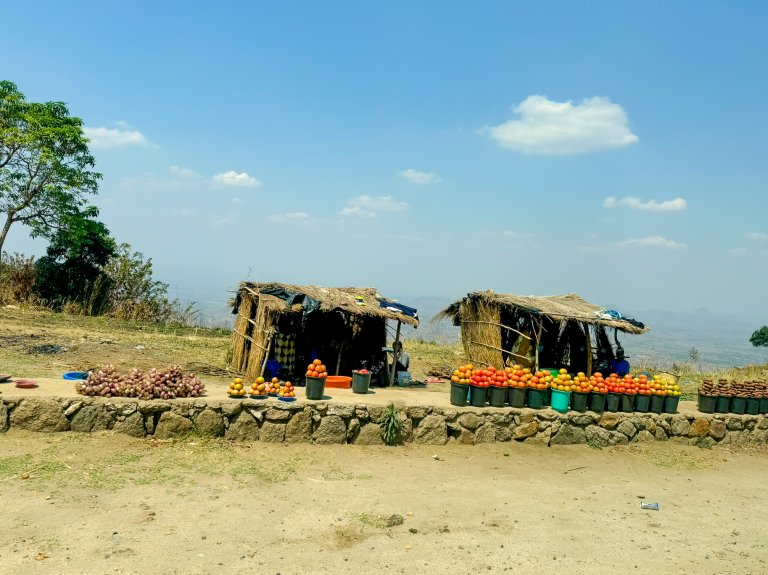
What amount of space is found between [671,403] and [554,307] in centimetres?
393

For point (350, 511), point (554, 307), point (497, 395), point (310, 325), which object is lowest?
point (350, 511)

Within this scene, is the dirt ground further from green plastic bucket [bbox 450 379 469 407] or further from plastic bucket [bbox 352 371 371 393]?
plastic bucket [bbox 352 371 371 393]

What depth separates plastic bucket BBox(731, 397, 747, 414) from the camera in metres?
10.6

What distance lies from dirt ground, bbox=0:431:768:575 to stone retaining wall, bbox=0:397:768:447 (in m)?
0.24

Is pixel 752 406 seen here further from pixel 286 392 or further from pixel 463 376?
pixel 286 392

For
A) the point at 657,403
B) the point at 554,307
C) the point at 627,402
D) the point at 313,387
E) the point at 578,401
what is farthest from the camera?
the point at 554,307

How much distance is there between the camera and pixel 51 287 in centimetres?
2272

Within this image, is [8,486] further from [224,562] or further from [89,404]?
[224,562]

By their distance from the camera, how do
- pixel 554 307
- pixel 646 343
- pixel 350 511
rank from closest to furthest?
1. pixel 350 511
2. pixel 554 307
3. pixel 646 343

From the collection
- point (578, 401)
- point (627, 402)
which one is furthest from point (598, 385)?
point (627, 402)

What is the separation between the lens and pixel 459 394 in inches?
365

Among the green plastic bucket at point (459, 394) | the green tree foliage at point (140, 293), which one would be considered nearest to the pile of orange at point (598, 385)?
the green plastic bucket at point (459, 394)

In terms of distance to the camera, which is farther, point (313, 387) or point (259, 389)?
point (313, 387)

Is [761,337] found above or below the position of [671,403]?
above
